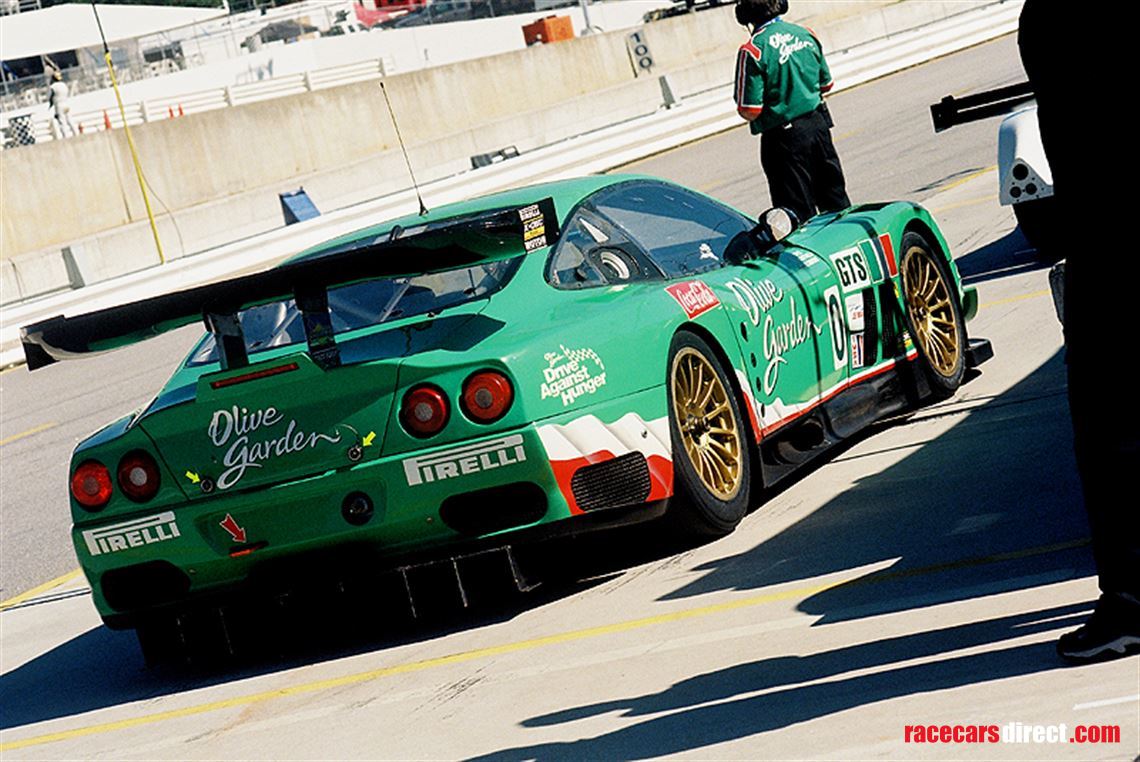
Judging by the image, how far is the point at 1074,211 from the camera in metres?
3.87

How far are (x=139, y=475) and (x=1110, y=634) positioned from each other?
3028mm

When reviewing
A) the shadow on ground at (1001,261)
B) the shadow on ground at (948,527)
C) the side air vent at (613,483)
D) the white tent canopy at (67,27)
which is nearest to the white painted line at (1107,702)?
the shadow on ground at (948,527)

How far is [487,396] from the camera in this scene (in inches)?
212

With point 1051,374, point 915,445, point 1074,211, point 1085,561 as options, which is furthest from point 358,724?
point 1051,374

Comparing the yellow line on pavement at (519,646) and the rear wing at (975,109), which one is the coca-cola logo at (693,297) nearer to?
the rear wing at (975,109)

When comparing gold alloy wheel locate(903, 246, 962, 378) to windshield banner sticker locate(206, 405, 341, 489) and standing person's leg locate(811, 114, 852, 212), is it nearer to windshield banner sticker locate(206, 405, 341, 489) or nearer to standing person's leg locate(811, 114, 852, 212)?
standing person's leg locate(811, 114, 852, 212)

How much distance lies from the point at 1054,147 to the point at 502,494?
7.01 ft

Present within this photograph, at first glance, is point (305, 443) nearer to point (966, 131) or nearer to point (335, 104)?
point (966, 131)

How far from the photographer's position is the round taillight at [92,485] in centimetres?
569

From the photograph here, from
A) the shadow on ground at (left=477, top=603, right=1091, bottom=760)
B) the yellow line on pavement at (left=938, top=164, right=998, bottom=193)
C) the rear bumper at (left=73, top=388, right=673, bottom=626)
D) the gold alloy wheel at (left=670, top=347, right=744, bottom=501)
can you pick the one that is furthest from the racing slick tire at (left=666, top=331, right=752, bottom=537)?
the yellow line on pavement at (left=938, top=164, right=998, bottom=193)

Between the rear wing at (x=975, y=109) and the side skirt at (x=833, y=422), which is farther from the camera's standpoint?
the side skirt at (x=833, y=422)

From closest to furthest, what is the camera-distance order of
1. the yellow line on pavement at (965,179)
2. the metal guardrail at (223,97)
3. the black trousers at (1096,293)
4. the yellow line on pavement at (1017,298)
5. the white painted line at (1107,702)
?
the white painted line at (1107,702), the black trousers at (1096,293), the yellow line on pavement at (1017,298), the yellow line on pavement at (965,179), the metal guardrail at (223,97)

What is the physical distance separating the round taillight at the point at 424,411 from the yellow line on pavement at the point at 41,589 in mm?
2922

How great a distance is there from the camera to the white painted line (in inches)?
142
